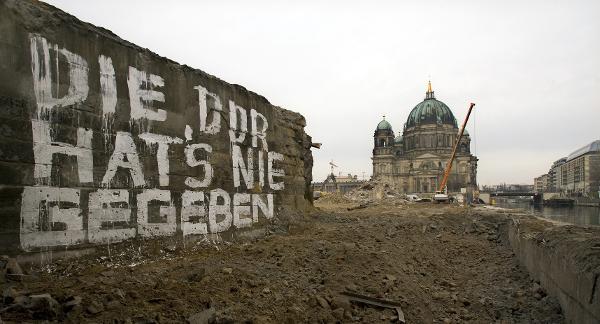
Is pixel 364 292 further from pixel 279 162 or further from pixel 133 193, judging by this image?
pixel 279 162

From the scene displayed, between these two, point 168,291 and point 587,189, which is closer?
point 168,291

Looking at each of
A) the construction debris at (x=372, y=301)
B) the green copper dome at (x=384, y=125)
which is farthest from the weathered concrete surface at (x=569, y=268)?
the green copper dome at (x=384, y=125)

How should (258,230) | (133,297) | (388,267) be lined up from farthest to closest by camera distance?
(258,230) → (388,267) → (133,297)

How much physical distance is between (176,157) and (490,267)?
7.30 m

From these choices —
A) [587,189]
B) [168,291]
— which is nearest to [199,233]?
[168,291]

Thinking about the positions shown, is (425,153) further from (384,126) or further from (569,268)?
(569,268)

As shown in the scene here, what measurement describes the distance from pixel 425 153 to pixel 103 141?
7927 centimetres

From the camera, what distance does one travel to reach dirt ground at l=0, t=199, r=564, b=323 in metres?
3.73

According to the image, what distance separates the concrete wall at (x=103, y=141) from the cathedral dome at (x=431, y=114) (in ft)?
254

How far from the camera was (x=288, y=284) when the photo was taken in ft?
17.6

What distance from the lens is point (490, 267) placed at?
8.77m

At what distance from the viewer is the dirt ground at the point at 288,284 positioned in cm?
373

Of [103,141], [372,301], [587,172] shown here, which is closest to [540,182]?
[587,172]

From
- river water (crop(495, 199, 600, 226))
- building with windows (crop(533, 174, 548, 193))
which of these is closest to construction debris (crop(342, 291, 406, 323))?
river water (crop(495, 199, 600, 226))
